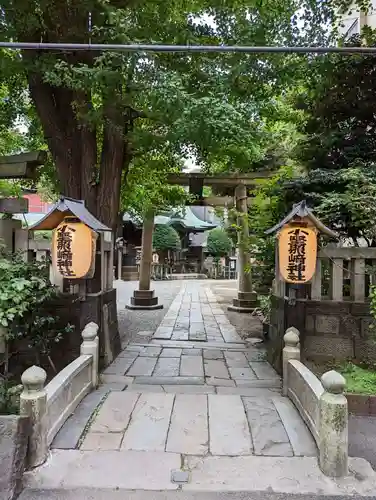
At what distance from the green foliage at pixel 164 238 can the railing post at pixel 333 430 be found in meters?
22.1

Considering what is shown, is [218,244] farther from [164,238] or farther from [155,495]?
[155,495]

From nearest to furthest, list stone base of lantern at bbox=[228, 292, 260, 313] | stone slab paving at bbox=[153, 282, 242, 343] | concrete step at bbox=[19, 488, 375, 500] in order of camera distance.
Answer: concrete step at bbox=[19, 488, 375, 500], stone slab paving at bbox=[153, 282, 242, 343], stone base of lantern at bbox=[228, 292, 260, 313]

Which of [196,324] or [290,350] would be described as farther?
[196,324]

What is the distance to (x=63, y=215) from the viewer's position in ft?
16.9

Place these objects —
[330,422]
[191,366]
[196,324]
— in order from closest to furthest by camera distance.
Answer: [330,422] → [191,366] → [196,324]

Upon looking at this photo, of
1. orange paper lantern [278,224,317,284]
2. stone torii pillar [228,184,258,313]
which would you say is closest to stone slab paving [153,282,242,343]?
stone torii pillar [228,184,258,313]

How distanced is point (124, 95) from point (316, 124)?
3.85m

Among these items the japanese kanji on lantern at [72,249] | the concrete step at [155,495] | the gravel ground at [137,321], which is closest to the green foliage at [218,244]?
Answer: the gravel ground at [137,321]

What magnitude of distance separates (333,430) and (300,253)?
94.5 inches

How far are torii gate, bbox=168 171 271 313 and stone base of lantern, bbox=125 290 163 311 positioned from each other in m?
2.58

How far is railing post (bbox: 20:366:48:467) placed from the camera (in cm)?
321

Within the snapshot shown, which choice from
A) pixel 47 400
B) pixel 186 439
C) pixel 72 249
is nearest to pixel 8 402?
pixel 47 400

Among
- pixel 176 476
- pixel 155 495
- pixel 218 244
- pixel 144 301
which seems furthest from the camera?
pixel 218 244

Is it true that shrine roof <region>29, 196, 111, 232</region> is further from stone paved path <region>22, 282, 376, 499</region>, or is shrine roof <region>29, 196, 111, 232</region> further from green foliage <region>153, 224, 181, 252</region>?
green foliage <region>153, 224, 181, 252</region>
